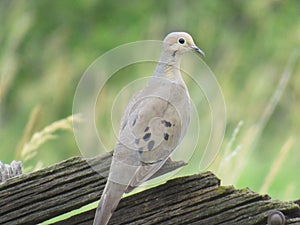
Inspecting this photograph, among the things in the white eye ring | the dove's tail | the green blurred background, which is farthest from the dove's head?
the green blurred background

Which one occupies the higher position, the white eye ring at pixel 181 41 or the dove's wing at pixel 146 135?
the white eye ring at pixel 181 41

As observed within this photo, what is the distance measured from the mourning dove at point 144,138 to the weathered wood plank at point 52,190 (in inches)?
2.2

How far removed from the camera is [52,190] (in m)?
2.90

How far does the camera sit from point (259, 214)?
2.87 m

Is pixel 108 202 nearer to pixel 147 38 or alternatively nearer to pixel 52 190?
pixel 52 190

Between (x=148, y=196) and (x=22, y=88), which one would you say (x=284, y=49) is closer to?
(x=22, y=88)

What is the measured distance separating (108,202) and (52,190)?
200 millimetres

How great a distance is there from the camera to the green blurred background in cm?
791

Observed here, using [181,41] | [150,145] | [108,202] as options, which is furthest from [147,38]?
[108,202]

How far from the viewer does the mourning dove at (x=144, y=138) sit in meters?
2.80

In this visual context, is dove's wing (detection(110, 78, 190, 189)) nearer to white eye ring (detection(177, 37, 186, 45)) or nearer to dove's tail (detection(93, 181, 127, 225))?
dove's tail (detection(93, 181, 127, 225))

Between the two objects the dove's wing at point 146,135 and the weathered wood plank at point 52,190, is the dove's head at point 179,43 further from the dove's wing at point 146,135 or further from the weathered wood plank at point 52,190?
the weathered wood plank at point 52,190

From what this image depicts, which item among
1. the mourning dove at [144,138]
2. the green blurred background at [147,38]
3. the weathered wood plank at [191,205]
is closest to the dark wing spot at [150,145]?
the mourning dove at [144,138]

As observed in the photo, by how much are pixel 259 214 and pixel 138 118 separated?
1.36 feet
